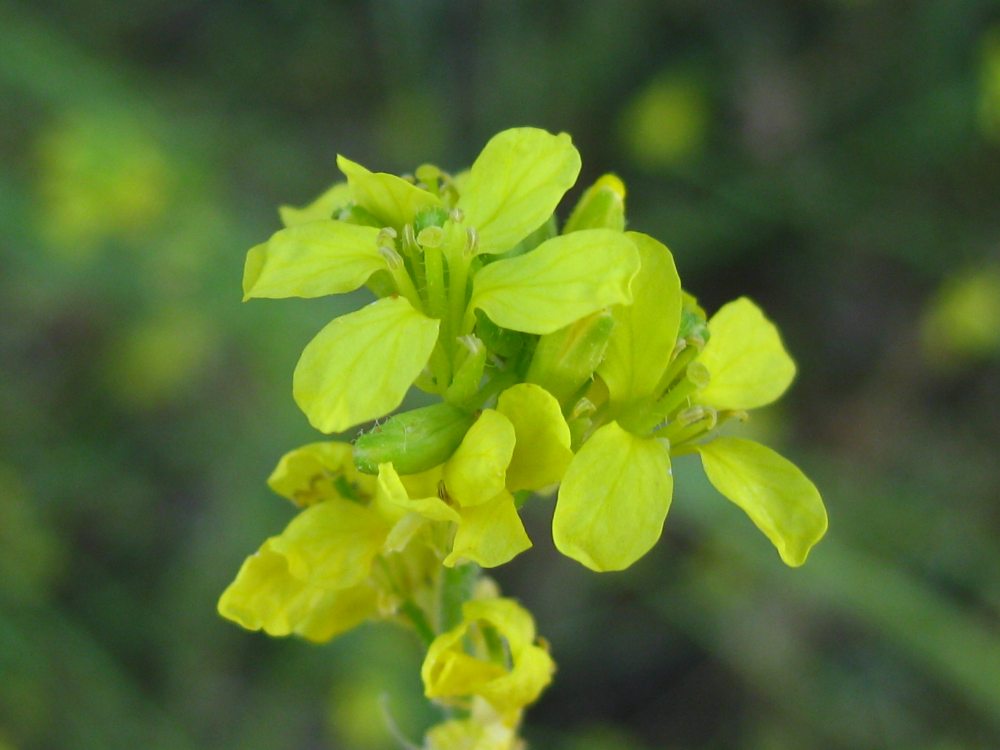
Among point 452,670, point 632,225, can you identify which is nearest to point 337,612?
point 452,670

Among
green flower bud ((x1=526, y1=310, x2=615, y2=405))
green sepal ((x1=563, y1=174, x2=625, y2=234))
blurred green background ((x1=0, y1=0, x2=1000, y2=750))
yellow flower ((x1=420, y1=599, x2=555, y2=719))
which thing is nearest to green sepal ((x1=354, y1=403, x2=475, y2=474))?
green flower bud ((x1=526, y1=310, x2=615, y2=405))

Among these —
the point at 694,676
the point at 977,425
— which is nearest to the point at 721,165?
the point at 977,425

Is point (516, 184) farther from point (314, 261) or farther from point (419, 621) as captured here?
point (419, 621)

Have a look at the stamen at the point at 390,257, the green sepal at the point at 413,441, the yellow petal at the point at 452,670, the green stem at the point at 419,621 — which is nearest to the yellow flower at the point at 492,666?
the yellow petal at the point at 452,670

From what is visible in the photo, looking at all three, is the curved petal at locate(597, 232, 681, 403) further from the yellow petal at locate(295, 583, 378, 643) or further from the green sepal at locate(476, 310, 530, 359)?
the yellow petal at locate(295, 583, 378, 643)

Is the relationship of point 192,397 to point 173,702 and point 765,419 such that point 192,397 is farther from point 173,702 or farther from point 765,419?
point 765,419

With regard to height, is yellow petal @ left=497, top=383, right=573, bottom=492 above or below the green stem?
above
